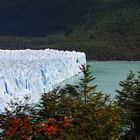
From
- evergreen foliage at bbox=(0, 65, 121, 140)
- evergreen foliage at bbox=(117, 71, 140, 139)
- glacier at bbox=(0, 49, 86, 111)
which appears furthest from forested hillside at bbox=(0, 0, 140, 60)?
evergreen foliage at bbox=(0, 65, 121, 140)

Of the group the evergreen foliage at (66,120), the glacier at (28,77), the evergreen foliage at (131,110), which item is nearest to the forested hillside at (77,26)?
the glacier at (28,77)

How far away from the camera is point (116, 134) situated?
5488 mm

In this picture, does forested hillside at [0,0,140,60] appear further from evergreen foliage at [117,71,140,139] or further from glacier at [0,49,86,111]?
evergreen foliage at [117,71,140,139]

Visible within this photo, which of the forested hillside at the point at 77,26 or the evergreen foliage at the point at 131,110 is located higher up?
the forested hillside at the point at 77,26

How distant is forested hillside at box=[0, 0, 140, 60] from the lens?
4503 centimetres

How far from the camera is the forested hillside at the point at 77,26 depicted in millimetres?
45031

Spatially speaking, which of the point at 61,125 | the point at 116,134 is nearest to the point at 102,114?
the point at 116,134

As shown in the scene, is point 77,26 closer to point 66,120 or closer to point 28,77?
point 28,77

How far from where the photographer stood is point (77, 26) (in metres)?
55.2

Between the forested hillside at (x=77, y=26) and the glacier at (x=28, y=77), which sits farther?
the forested hillside at (x=77, y=26)

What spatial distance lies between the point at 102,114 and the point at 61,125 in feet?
2.59

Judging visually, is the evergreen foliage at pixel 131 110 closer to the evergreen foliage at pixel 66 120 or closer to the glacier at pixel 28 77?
the evergreen foliage at pixel 66 120

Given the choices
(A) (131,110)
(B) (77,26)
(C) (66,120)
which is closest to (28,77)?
(A) (131,110)

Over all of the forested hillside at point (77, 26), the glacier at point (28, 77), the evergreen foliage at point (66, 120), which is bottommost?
the glacier at point (28, 77)
